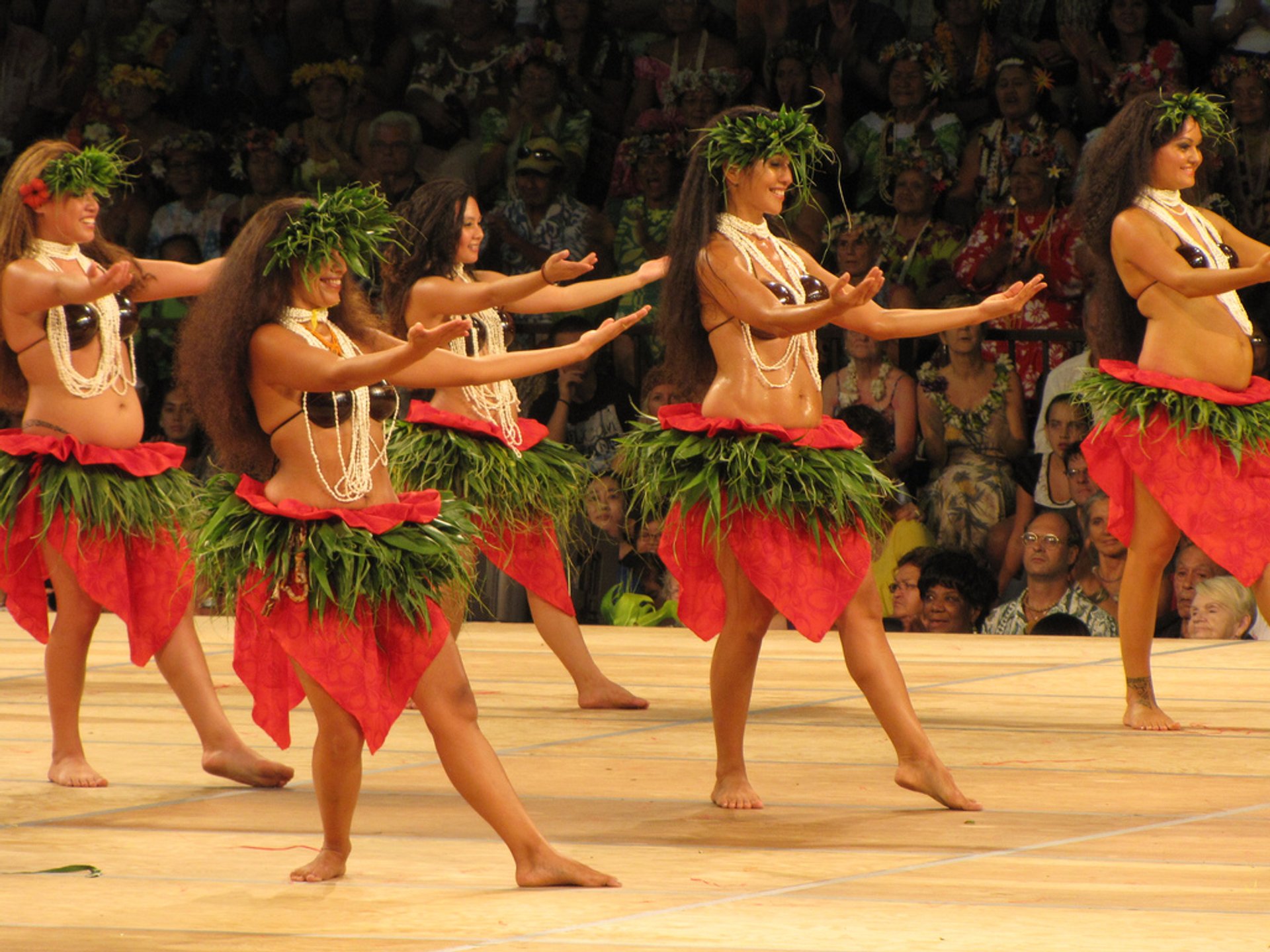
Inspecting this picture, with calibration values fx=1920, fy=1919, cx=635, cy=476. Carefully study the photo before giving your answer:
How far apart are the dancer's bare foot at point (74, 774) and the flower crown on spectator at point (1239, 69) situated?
403 centimetres

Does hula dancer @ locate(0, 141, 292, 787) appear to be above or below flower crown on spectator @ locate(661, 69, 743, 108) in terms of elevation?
below

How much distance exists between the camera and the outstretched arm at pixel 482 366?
9.30 feet

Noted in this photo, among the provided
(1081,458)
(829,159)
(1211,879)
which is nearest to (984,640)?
(1081,458)

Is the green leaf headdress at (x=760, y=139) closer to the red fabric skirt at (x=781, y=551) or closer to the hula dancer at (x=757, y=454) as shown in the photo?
the hula dancer at (x=757, y=454)

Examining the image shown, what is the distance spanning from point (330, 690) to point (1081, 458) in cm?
337

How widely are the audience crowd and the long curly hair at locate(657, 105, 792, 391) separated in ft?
4.94

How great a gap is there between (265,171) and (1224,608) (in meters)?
3.94

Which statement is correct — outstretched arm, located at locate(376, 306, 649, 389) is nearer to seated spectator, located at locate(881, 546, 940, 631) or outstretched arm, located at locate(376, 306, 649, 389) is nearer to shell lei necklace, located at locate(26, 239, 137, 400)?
shell lei necklace, located at locate(26, 239, 137, 400)

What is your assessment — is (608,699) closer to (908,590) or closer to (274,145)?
(908,590)

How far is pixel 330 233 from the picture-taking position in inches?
113

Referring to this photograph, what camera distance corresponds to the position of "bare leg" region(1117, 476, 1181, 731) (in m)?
4.02

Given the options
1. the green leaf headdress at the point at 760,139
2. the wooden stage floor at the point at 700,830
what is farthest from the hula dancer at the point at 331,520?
the green leaf headdress at the point at 760,139

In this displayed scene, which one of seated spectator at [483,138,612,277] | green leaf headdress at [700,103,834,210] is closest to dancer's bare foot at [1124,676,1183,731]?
green leaf headdress at [700,103,834,210]

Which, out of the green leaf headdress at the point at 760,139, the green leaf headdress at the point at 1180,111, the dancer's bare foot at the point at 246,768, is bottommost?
the dancer's bare foot at the point at 246,768
